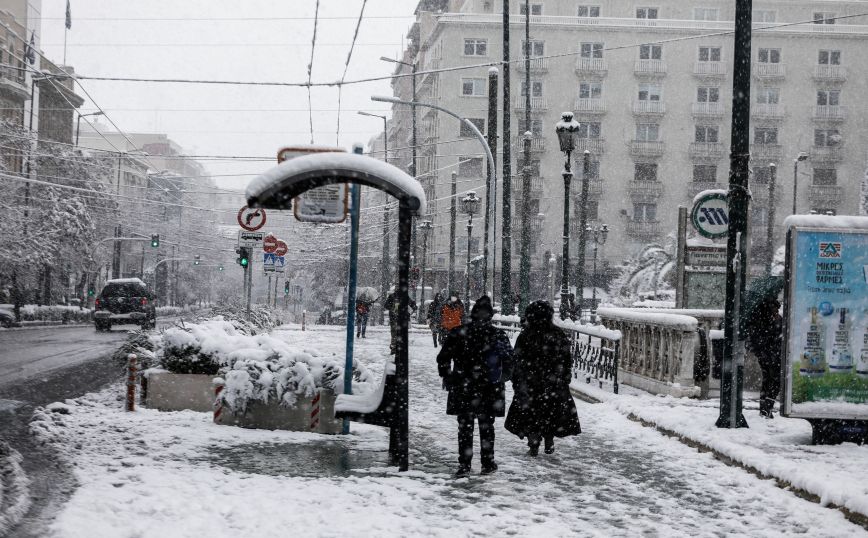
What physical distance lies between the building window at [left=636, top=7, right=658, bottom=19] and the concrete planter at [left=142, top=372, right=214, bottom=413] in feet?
215

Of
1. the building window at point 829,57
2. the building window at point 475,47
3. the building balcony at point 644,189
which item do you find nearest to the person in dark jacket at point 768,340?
the building balcony at point 644,189

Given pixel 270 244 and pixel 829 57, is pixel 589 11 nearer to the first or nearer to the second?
pixel 829 57

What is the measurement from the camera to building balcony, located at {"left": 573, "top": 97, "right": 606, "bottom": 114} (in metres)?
70.8

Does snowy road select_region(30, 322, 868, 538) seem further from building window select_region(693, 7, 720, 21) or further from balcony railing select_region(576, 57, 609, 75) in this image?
building window select_region(693, 7, 720, 21)

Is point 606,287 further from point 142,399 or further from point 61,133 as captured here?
point 142,399

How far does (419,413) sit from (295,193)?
5393 mm

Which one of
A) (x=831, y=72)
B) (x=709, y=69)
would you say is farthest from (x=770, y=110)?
(x=709, y=69)

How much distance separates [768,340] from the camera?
498 inches

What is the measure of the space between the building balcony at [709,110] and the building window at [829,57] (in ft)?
25.7

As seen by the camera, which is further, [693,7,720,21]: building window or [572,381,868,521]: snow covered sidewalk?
[693,7,720,21]: building window

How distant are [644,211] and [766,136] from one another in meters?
10.6

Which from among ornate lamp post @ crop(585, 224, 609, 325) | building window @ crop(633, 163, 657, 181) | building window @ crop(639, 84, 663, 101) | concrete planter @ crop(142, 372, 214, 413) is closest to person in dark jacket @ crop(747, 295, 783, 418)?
concrete planter @ crop(142, 372, 214, 413)

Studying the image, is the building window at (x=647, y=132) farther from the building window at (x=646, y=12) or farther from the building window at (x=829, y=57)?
the building window at (x=829, y=57)

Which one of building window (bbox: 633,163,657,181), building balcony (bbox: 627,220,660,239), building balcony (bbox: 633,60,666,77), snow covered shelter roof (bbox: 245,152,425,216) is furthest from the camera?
building window (bbox: 633,163,657,181)
